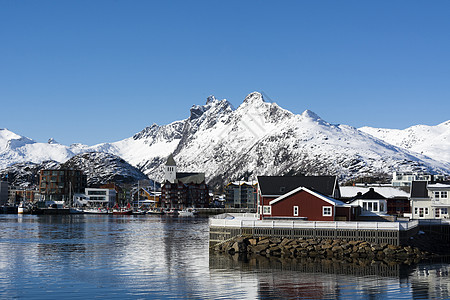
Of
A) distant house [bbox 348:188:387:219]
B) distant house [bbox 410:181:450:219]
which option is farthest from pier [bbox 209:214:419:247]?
distant house [bbox 410:181:450:219]

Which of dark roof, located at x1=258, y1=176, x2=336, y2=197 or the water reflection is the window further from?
the water reflection

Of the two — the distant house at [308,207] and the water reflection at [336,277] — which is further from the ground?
the distant house at [308,207]

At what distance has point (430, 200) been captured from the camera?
108m

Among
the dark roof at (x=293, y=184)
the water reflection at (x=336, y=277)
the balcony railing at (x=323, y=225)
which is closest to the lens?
the water reflection at (x=336, y=277)

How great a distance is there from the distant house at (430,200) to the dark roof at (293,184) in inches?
1020

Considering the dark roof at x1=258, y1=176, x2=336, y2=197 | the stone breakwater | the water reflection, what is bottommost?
the water reflection

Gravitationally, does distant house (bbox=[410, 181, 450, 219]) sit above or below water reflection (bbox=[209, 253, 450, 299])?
above

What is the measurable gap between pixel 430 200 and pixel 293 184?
3414 cm

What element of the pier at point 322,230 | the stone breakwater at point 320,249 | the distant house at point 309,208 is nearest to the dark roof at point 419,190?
the distant house at point 309,208

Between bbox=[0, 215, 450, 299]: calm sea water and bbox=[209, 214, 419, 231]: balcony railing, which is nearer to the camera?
bbox=[0, 215, 450, 299]: calm sea water

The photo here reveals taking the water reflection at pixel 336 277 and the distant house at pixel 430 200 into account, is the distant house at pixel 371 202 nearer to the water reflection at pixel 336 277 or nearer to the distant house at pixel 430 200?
the distant house at pixel 430 200

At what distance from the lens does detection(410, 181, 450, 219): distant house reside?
10327 centimetres

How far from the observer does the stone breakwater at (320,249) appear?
64625mm

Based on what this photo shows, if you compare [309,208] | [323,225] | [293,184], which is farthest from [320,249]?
[293,184]
